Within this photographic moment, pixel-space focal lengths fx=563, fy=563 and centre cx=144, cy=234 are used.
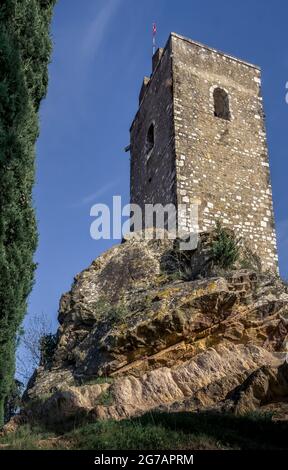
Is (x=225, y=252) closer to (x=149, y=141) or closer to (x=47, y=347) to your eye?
(x=47, y=347)

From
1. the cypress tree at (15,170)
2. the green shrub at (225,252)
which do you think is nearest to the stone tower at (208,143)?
the green shrub at (225,252)

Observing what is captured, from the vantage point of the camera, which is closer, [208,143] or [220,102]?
[208,143]

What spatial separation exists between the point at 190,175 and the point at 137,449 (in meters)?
10.0

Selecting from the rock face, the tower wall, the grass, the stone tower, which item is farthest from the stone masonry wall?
the grass

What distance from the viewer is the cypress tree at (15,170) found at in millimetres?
7699

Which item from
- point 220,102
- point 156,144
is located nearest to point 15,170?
point 156,144

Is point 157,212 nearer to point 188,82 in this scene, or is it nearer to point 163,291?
point 188,82

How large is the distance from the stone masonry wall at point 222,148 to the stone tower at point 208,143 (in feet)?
0.09

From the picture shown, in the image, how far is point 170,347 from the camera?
980 centimetres

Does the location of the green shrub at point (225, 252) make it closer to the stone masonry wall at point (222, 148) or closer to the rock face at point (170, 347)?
the rock face at point (170, 347)

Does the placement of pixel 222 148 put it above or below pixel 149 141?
below

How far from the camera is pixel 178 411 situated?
306 inches

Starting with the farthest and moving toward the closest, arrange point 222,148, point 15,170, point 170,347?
point 222,148
point 170,347
point 15,170

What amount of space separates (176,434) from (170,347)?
11.6 feet
